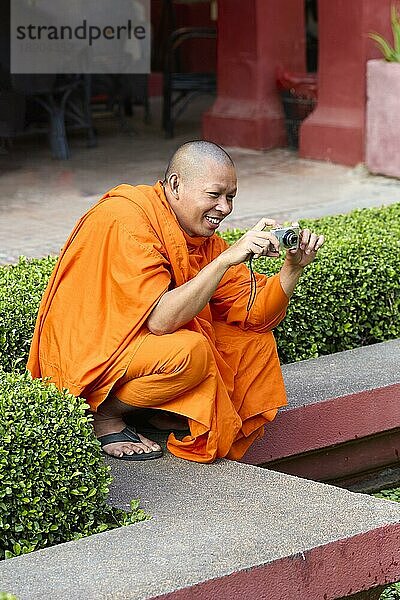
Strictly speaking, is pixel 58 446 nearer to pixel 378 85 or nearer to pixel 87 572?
pixel 87 572

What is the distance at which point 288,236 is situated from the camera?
3539 millimetres

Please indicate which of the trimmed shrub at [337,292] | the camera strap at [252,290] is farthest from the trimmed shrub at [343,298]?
the camera strap at [252,290]

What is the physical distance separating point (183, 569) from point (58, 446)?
50 centimetres

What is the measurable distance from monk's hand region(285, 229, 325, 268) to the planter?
5.43 metres

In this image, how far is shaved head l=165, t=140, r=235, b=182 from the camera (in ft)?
11.8

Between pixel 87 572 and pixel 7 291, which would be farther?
pixel 7 291

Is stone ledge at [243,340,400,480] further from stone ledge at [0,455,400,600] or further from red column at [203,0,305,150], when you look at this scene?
red column at [203,0,305,150]

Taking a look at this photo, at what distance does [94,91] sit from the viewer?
40.0 feet

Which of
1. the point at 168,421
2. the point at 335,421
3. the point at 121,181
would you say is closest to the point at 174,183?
the point at 168,421

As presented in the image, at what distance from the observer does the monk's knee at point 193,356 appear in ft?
11.4

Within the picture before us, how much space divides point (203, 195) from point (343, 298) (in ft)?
5.13

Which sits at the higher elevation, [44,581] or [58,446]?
[58,446]

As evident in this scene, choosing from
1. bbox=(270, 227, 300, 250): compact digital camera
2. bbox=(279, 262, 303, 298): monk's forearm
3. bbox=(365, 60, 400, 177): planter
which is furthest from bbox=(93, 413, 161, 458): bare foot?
bbox=(365, 60, 400, 177): planter

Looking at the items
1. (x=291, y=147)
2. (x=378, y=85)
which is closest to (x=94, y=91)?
(x=291, y=147)
